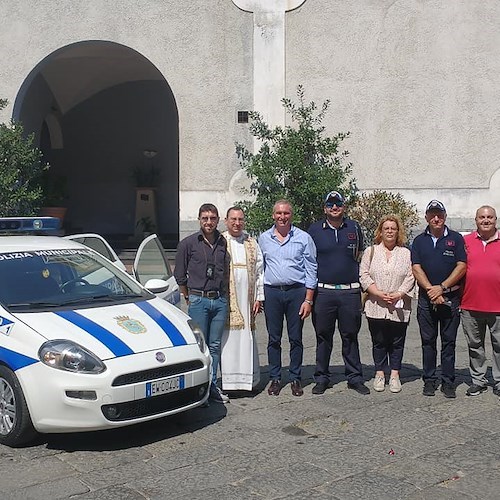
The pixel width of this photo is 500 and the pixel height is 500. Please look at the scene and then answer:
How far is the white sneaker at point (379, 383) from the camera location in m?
6.97

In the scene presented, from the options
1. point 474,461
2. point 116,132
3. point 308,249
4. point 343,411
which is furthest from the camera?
point 116,132

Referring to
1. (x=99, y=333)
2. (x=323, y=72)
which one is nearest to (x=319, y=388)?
(x=99, y=333)

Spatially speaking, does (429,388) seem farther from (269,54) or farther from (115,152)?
(115,152)

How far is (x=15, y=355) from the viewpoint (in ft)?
17.5

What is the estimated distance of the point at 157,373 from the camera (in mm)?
5445

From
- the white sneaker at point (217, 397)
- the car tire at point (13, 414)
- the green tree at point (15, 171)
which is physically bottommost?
the white sneaker at point (217, 397)

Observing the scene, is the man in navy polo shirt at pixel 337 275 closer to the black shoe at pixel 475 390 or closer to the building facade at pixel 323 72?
the black shoe at pixel 475 390

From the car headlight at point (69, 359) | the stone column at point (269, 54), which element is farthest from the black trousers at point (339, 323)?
the stone column at point (269, 54)

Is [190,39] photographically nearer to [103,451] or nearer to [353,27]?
[353,27]

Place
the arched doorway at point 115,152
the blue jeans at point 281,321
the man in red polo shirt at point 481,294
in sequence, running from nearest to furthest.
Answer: the man in red polo shirt at point 481,294 < the blue jeans at point 281,321 < the arched doorway at point 115,152

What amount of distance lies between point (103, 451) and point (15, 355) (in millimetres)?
933

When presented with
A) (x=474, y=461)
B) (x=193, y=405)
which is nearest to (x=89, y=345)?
(x=193, y=405)

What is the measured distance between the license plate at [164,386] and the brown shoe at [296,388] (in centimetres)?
157

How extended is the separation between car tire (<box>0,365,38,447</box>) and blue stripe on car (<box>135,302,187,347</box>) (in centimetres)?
116
